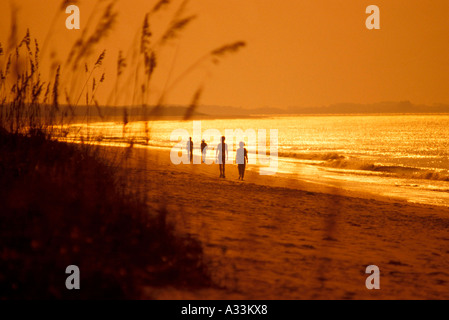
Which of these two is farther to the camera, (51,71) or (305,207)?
(305,207)

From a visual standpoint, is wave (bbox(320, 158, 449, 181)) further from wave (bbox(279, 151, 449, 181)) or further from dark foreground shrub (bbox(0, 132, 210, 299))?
Answer: dark foreground shrub (bbox(0, 132, 210, 299))

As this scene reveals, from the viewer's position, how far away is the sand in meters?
4.42

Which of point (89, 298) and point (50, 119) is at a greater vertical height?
point (50, 119)

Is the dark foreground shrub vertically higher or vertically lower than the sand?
higher

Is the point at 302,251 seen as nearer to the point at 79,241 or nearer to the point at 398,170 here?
the point at 79,241

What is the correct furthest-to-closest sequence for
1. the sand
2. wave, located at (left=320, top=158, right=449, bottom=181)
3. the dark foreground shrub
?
wave, located at (left=320, top=158, right=449, bottom=181), the sand, the dark foreground shrub

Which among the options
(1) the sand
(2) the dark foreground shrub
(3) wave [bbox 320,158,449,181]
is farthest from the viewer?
(3) wave [bbox 320,158,449,181]

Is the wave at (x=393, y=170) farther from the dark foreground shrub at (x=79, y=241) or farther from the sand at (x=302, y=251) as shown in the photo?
the dark foreground shrub at (x=79, y=241)

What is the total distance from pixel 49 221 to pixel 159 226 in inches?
39.6

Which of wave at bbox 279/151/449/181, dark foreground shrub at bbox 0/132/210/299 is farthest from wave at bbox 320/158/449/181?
dark foreground shrub at bbox 0/132/210/299

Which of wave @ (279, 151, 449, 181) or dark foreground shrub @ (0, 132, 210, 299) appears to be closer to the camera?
dark foreground shrub @ (0, 132, 210, 299)
